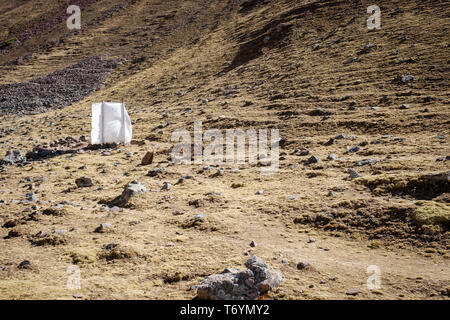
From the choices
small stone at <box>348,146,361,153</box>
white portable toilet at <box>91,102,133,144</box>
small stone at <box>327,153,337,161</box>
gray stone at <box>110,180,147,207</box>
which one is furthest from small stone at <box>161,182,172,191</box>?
white portable toilet at <box>91,102,133,144</box>

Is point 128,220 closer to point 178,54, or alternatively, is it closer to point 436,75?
point 436,75

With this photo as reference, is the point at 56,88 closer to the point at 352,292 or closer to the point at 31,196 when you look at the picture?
the point at 31,196

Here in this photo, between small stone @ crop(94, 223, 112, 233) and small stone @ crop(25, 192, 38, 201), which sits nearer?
small stone @ crop(94, 223, 112, 233)

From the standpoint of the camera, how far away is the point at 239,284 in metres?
3.29

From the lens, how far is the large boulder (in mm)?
3221

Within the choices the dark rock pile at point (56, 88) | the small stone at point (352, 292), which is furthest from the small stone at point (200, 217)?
the dark rock pile at point (56, 88)

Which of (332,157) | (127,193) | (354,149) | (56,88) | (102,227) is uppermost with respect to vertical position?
(56,88)

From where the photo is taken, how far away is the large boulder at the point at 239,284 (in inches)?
127

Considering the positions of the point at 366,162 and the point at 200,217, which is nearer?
the point at 200,217

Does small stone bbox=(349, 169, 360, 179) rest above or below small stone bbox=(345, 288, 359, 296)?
above

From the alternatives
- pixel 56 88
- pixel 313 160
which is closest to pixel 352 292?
pixel 313 160

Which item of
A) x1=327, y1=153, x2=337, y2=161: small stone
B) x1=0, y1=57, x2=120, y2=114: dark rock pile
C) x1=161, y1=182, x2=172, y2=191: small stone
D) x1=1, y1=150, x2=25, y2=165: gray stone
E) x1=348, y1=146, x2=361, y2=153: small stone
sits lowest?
x1=161, y1=182, x2=172, y2=191: small stone

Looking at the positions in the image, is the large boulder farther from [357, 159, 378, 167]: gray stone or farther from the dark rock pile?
the dark rock pile
